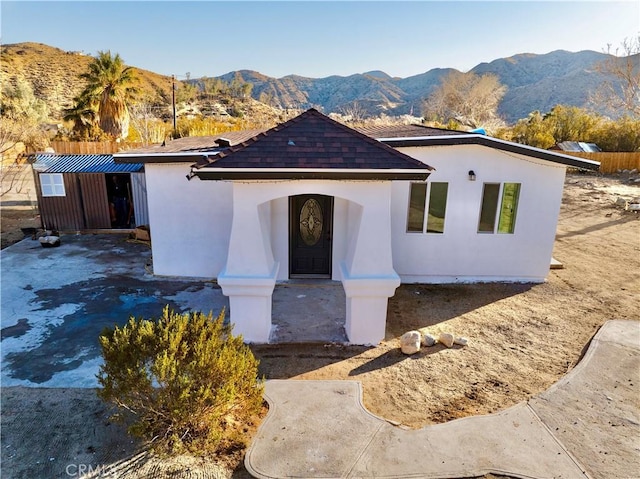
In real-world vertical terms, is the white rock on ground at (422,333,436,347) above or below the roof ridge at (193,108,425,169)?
below

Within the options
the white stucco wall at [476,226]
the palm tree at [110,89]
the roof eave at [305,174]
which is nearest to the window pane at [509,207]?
the white stucco wall at [476,226]

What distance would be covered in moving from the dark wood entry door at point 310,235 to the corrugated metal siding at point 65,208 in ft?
32.5

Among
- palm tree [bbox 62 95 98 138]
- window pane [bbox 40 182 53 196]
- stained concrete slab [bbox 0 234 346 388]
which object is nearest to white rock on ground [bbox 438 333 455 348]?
stained concrete slab [bbox 0 234 346 388]

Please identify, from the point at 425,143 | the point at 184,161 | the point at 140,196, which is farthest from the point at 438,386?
the point at 140,196

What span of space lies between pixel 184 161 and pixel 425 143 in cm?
605

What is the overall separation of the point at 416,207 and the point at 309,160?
452 centimetres

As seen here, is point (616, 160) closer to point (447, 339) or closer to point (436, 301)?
point (436, 301)

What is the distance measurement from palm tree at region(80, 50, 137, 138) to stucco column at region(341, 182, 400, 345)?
24608 millimetres

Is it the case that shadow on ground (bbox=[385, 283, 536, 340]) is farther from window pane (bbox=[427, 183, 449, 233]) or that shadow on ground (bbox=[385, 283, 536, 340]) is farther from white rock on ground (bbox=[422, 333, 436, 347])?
window pane (bbox=[427, 183, 449, 233])

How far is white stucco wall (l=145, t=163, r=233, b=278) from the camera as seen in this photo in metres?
9.96

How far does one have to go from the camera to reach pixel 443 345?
7344 millimetres

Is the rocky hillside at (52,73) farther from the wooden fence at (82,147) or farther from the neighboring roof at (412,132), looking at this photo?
the neighboring roof at (412,132)

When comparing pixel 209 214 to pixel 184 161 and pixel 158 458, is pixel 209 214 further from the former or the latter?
pixel 158 458

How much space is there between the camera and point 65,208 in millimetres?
14703
